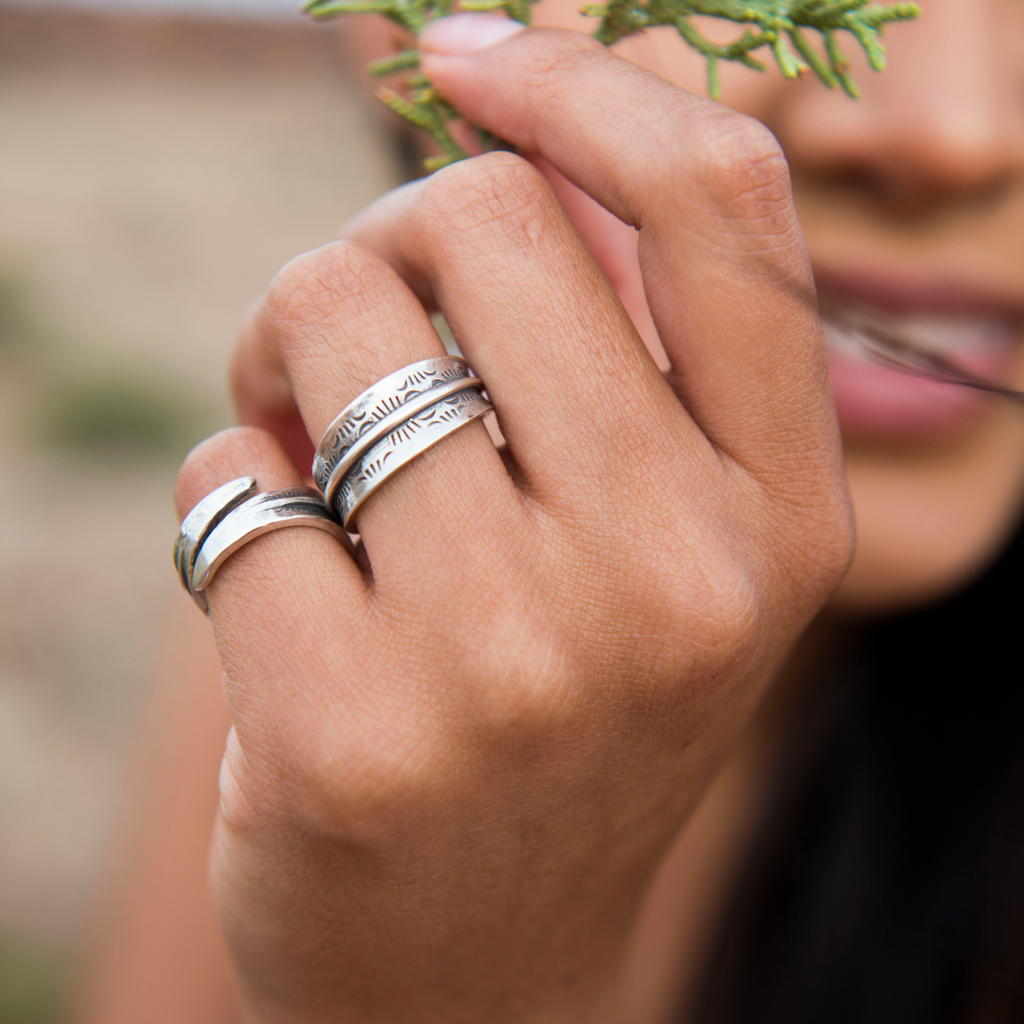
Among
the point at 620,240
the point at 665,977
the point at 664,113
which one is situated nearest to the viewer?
the point at 664,113

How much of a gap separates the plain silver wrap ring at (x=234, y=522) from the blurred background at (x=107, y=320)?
6.79 ft

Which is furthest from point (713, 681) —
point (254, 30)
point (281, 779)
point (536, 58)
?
point (254, 30)

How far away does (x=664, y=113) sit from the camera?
99 cm

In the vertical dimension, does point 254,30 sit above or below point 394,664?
above

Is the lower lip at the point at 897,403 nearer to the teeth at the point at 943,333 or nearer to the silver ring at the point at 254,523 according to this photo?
the teeth at the point at 943,333

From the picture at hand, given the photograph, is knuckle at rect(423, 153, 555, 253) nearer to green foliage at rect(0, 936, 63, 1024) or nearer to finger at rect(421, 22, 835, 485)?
finger at rect(421, 22, 835, 485)

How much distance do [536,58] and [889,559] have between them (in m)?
1.41

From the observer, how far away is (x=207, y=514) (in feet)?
3.48

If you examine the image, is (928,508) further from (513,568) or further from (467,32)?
(467,32)

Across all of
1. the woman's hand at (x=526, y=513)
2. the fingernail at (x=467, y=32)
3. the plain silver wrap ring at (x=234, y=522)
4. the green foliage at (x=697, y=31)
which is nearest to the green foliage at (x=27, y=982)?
the woman's hand at (x=526, y=513)

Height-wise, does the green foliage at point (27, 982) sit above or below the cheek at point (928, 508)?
below

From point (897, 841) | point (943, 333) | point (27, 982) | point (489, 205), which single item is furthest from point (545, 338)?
point (27, 982)

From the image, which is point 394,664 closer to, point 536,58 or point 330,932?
point 330,932

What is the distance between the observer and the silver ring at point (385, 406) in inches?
39.2
